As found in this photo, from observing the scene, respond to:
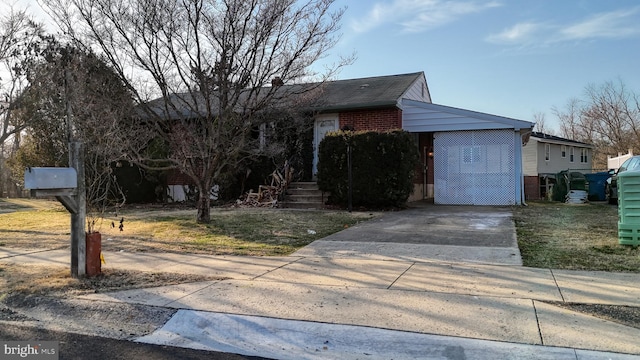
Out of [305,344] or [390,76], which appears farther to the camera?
[390,76]

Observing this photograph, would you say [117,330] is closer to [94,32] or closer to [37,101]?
[94,32]

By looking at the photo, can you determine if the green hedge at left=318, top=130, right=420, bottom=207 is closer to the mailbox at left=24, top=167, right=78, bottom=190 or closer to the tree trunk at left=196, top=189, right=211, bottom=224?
the tree trunk at left=196, top=189, right=211, bottom=224

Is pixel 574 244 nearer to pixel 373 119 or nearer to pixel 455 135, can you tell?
pixel 455 135

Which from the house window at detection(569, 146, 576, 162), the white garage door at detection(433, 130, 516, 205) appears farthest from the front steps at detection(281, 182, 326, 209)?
the house window at detection(569, 146, 576, 162)

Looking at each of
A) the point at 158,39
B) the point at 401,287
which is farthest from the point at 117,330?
the point at 158,39

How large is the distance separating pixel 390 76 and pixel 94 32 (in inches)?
526

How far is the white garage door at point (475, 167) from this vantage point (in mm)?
15227

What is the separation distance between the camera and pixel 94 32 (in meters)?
10.3

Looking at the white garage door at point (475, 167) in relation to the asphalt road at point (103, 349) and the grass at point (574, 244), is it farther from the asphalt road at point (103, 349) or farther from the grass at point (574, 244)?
the asphalt road at point (103, 349)

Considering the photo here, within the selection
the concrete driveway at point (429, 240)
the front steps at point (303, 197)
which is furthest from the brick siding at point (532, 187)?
the front steps at point (303, 197)

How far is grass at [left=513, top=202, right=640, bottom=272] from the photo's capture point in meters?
6.36

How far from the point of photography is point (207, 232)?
10125 millimetres

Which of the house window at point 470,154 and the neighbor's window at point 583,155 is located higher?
the neighbor's window at point 583,155

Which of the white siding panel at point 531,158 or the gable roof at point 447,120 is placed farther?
the white siding panel at point 531,158
